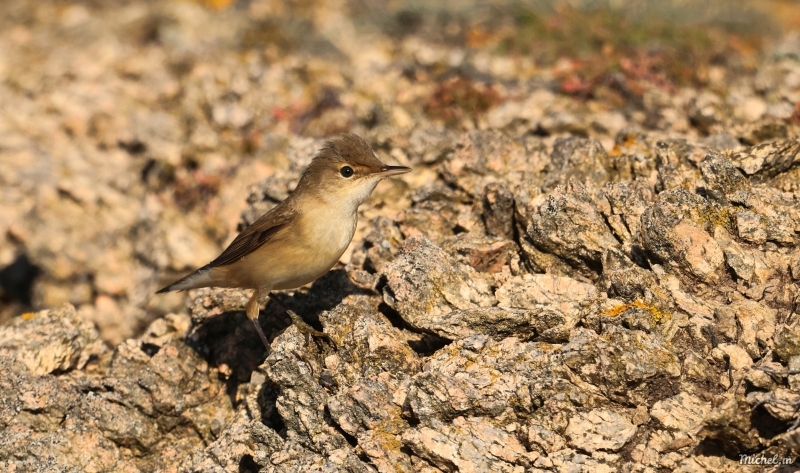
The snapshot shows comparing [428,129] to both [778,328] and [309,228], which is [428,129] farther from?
[778,328]

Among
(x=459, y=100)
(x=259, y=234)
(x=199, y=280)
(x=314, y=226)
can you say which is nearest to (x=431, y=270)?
(x=314, y=226)

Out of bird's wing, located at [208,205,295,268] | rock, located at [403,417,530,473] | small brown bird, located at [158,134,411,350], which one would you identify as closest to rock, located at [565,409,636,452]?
rock, located at [403,417,530,473]

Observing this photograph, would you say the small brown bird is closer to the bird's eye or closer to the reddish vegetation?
the bird's eye

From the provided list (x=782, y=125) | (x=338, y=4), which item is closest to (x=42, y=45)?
(x=338, y=4)

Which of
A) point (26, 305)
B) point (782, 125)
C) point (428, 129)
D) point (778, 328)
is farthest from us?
point (26, 305)

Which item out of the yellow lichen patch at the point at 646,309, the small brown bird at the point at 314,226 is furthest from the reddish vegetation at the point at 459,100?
the yellow lichen patch at the point at 646,309

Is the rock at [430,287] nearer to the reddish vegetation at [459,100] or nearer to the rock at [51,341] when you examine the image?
the rock at [51,341]
